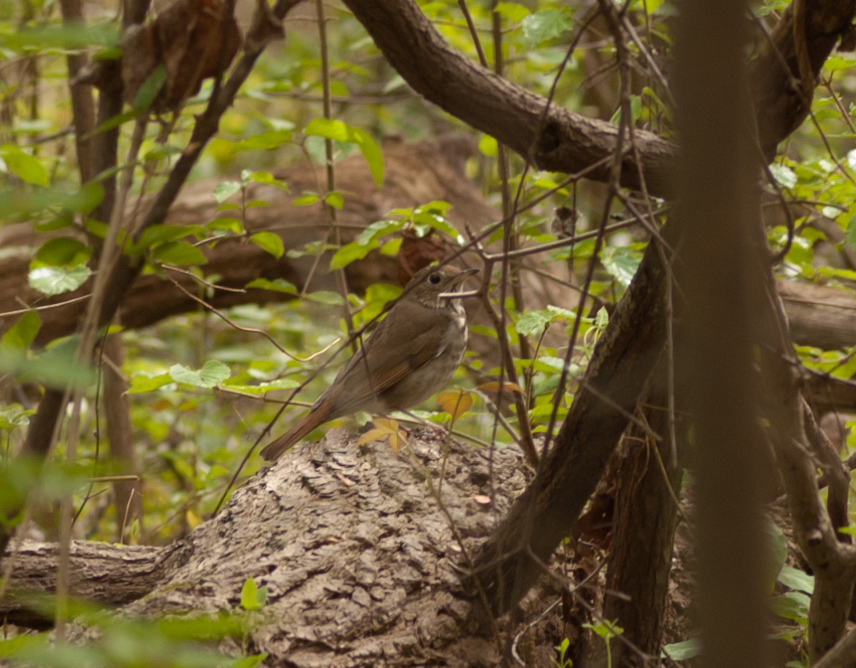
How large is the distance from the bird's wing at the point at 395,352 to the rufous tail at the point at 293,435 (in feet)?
0.67

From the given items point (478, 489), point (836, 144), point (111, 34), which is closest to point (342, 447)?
point (478, 489)

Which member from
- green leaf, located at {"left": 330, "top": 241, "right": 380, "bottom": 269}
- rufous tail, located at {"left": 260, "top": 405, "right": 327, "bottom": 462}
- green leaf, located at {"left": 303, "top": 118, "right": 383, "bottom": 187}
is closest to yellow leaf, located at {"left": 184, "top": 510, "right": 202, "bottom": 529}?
rufous tail, located at {"left": 260, "top": 405, "right": 327, "bottom": 462}

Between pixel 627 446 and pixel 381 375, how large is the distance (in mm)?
2348

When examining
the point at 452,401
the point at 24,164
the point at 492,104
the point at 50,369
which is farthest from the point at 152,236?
the point at 492,104

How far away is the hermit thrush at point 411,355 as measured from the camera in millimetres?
4684

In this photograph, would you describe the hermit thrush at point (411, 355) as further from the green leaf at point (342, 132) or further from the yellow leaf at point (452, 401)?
the yellow leaf at point (452, 401)

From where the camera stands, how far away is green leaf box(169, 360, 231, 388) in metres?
3.14

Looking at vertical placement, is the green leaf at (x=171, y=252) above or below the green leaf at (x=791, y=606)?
above

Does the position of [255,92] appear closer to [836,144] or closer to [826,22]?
[826,22]

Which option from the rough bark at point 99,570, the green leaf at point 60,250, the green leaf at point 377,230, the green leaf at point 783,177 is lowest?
the rough bark at point 99,570

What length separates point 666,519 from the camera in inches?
97.5

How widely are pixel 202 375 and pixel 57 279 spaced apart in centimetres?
73

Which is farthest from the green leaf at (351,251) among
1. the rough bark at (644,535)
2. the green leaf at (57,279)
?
the rough bark at (644,535)

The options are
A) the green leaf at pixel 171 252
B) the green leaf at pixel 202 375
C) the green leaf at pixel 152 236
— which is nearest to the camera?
the green leaf at pixel 152 236
